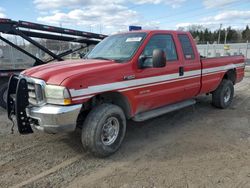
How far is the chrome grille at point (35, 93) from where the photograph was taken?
3783 millimetres

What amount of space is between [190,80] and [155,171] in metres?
2.65

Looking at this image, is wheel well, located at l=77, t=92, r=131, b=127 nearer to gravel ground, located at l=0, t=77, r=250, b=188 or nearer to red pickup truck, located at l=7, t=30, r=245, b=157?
red pickup truck, located at l=7, t=30, r=245, b=157

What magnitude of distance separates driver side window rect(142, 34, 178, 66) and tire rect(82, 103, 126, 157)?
50.7 inches

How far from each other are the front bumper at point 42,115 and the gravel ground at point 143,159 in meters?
0.59

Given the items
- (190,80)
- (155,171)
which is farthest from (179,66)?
(155,171)

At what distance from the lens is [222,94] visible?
7.04 metres

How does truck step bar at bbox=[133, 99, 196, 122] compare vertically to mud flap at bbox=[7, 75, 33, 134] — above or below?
below

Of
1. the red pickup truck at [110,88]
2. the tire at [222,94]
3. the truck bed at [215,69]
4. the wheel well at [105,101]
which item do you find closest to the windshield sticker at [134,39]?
the red pickup truck at [110,88]

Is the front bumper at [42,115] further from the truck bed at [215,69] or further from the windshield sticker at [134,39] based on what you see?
the truck bed at [215,69]

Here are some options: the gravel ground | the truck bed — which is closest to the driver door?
the gravel ground

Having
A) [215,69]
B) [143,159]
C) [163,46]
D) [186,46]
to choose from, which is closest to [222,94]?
[215,69]

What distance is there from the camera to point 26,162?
13.0 ft

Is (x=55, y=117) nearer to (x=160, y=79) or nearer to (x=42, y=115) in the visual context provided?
(x=42, y=115)

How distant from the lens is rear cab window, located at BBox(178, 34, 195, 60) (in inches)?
222
